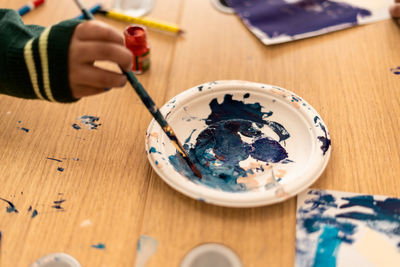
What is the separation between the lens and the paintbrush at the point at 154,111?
70cm

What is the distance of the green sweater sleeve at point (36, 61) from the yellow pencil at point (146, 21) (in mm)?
456

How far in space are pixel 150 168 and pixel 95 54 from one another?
254 millimetres

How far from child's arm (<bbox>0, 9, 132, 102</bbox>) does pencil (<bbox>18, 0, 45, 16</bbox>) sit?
1.75ft

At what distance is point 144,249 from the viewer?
2.14 feet

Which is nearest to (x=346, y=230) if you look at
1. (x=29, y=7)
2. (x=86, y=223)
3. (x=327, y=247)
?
(x=327, y=247)

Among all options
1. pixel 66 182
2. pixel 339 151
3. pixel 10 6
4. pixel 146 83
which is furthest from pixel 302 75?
pixel 10 6

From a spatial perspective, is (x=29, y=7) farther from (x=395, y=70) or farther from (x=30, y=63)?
(x=395, y=70)

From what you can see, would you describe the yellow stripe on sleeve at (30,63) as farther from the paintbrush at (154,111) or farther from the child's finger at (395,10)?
the child's finger at (395,10)

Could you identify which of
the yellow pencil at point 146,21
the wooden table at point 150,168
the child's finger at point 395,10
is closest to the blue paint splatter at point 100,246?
the wooden table at point 150,168

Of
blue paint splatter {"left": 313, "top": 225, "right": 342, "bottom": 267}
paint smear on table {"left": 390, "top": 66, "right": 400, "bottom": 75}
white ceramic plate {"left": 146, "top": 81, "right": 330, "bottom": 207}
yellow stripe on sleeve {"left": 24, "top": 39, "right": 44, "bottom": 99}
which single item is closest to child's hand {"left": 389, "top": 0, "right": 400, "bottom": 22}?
paint smear on table {"left": 390, "top": 66, "right": 400, "bottom": 75}

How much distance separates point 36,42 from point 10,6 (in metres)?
0.69

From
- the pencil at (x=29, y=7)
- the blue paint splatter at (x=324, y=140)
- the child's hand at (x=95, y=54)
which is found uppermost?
the blue paint splatter at (x=324, y=140)

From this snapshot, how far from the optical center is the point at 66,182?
2.48ft

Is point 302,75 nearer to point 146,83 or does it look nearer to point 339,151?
point 339,151
